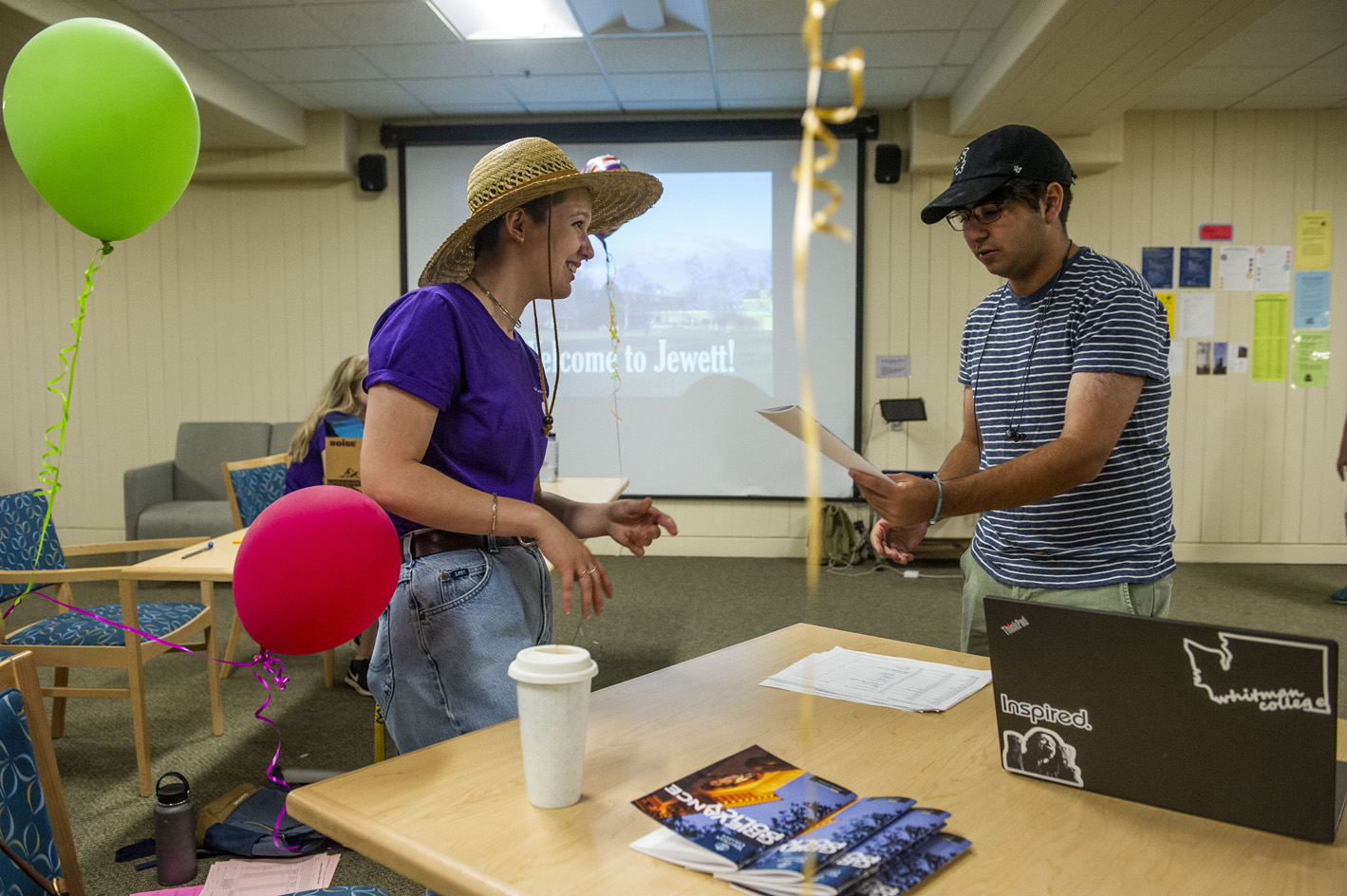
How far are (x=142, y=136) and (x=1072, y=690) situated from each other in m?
1.62

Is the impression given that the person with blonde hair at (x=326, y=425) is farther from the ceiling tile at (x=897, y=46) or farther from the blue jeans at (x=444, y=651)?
the ceiling tile at (x=897, y=46)

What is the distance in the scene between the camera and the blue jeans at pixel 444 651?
1156mm

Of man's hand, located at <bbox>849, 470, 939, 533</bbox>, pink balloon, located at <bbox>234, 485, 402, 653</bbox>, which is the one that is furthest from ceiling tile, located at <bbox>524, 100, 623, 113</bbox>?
pink balloon, located at <bbox>234, 485, 402, 653</bbox>

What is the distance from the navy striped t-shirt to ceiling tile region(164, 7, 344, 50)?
3.90 metres

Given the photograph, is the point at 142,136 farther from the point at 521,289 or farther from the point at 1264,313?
the point at 1264,313

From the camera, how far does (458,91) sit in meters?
5.09

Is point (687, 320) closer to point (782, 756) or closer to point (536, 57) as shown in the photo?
point (536, 57)

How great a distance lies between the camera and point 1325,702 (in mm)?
735

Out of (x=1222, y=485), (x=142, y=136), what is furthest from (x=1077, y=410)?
(x=1222, y=485)

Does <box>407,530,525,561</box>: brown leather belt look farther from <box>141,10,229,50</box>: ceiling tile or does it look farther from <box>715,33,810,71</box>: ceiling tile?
<box>141,10,229,50</box>: ceiling tile

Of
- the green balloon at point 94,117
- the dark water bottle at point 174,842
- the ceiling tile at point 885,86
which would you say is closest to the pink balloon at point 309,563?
the green balloon at point 94,117

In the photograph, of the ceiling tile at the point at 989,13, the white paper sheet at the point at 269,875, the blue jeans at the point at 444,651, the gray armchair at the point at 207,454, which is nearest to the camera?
the blue jeans at the point at 444,651

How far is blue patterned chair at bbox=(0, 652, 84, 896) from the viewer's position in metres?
1.00

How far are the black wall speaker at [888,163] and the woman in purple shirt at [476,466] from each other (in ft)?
14.3
